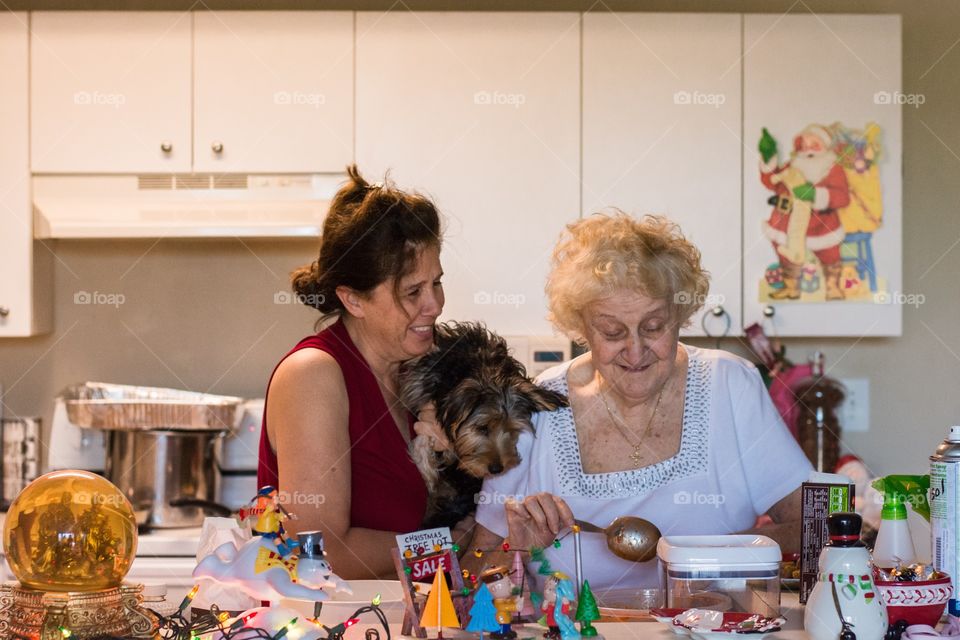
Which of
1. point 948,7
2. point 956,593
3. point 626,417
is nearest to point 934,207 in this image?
point 948,7

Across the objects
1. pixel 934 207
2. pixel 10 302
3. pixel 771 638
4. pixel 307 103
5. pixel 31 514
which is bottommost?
pixel 771 638

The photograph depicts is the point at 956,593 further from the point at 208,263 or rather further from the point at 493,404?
the point at 208,263

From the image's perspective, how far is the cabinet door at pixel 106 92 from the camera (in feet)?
9.67

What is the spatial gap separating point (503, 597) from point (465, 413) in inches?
30.7

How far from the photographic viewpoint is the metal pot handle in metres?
2.80

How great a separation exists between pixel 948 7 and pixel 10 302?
2.94 m

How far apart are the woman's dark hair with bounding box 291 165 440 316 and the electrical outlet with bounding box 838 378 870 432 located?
1814mm

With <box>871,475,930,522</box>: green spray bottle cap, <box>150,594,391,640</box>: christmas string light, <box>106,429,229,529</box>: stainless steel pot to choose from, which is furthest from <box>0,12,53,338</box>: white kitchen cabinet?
<box>871,475,930,522</box>: green spray bottle cap

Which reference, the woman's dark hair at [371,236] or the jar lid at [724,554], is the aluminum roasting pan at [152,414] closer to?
the woman's dark hair at [371,236]

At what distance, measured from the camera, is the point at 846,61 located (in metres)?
2.96

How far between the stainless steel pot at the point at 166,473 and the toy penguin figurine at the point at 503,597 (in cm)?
168

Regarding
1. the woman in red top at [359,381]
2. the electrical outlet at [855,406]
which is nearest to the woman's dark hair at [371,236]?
the woman in red top at [359,381]

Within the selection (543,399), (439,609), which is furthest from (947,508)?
(543,399)

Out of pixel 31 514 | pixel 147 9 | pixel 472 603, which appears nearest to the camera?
pixel 31 514
